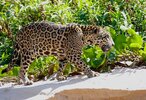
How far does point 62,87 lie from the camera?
20.4 ft

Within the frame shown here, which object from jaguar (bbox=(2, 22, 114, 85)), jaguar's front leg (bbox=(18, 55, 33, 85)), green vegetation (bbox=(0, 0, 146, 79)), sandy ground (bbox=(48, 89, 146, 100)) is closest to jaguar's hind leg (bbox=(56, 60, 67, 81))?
jaguar (bbox=(2, 22, 114, 85))

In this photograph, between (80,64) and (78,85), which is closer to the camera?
(78,85)

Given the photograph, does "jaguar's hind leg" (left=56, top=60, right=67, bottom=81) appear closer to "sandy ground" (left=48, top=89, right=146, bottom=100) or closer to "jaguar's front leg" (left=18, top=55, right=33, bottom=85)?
"jaguar's front leg" (left=18, top=55, right=33, bottom=85)

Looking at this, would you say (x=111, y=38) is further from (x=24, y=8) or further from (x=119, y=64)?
(x=24, y=8)

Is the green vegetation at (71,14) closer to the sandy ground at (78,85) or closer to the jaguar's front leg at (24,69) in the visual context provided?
the sandy ground at (78,85)

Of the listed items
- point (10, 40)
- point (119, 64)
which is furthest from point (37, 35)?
point (10, 40)

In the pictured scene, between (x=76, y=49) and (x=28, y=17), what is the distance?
278 centimetres

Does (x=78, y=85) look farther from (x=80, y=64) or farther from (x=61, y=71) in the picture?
(x=61, y=71)

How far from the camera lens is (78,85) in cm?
620

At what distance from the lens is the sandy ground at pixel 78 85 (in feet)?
19.8

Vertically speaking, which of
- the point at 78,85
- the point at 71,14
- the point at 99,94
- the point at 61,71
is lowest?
the point at 99,94

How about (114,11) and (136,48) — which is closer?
(136,48)

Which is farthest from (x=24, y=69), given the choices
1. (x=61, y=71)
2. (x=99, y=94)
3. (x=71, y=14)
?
(x=71, y=14)

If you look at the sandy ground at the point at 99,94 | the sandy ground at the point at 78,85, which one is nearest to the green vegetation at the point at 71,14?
the sandy ground at the point at 78,85
